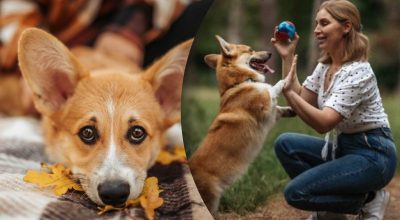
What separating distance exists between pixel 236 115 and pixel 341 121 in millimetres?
180

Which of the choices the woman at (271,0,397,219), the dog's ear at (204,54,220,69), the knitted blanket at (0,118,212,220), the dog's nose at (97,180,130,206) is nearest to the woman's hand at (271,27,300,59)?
the woman at (271,0,397,219)

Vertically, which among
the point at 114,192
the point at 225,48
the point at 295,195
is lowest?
the point at 114,192

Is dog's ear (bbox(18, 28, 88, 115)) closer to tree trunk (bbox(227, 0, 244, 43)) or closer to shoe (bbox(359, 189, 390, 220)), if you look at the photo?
tree trunk (bbox(227, 0, 244, 43))

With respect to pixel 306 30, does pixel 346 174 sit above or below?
below

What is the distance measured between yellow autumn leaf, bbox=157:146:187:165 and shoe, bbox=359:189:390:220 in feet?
2.19

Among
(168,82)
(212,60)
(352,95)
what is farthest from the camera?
(168,82)

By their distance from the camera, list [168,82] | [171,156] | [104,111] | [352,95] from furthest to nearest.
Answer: [171,156] → [168,82] → [104,111] → [352,95]

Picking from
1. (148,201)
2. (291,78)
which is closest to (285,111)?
(291,78)

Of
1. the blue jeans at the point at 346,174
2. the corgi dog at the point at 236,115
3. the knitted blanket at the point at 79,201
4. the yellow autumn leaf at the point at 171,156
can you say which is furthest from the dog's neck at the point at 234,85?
the yellow autumn leaf at the point at 171,156

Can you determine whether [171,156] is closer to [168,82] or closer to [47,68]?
[168,82]

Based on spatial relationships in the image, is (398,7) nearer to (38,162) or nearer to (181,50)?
(181,50)

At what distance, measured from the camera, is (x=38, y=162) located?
1.78 meters

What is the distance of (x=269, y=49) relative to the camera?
41.3 inches

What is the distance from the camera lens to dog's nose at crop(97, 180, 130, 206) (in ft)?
4.14
